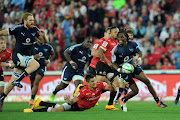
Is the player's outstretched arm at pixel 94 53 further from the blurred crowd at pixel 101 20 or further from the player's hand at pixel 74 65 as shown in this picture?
the blurred crowd at pixel 101 20

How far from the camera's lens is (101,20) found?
18875mm

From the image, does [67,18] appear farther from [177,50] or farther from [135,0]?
[177,50]

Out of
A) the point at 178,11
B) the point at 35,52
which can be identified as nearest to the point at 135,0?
the point at 178,11

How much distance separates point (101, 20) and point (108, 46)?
316 inches

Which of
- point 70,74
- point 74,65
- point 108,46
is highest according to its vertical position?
point 108,46

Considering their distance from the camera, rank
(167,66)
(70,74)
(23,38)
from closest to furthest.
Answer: (23,38)
(70,74)
(167,66)

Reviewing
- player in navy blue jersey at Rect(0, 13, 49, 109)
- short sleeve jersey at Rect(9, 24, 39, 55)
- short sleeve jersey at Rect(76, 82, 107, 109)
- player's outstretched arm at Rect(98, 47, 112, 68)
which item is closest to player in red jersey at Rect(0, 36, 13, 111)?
player in navy blue jersey at Rect(0, 13, 49, 109)

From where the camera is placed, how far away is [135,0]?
1931cm

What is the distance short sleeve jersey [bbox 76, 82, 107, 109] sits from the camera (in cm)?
895

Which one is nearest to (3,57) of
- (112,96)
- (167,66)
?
(112,96)

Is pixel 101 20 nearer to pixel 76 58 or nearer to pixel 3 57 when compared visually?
pixel 76 58

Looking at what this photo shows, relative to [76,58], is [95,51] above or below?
above

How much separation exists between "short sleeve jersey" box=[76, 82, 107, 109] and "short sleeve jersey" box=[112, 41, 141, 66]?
1195mm

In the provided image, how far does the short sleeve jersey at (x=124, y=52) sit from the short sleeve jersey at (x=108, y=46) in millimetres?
920
